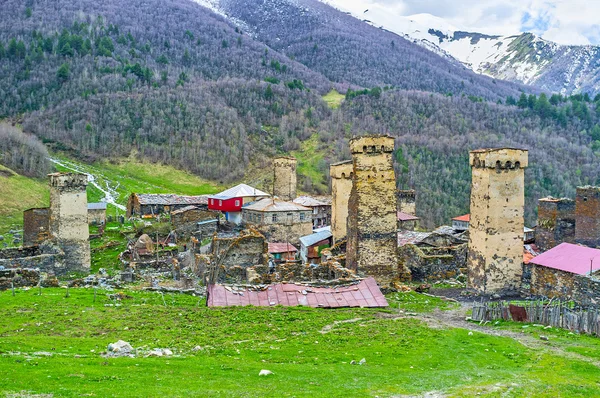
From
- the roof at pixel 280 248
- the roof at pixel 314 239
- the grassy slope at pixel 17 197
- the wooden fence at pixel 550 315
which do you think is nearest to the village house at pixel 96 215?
the grassy slope at pixel 17 197

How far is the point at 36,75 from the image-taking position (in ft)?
532

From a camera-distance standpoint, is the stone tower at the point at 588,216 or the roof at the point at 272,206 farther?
the roof at the point at 272,206

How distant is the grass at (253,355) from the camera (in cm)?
1487

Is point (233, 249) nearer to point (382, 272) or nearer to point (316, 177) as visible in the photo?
point (382, 272)

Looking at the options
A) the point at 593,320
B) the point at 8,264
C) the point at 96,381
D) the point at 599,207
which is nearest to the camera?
the point at 96,381

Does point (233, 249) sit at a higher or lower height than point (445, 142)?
lower

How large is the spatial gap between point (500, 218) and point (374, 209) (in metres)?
7.48

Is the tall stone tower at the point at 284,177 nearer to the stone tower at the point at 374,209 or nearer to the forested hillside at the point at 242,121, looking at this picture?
the forested hillside at the point at 242,121

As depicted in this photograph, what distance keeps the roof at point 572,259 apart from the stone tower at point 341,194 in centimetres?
1658

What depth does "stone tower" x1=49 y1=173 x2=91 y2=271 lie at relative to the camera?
47188mm

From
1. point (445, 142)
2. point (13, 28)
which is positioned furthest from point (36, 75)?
point (445, 142)

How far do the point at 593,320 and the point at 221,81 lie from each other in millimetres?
169691

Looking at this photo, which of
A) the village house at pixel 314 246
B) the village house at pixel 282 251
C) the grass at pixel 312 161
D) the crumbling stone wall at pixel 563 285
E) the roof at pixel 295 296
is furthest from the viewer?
the grass at pixel 312 161

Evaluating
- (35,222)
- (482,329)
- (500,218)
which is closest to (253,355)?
(482,329)
